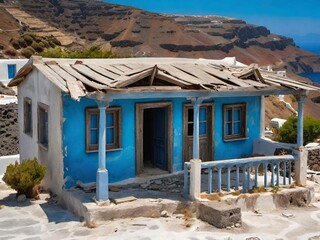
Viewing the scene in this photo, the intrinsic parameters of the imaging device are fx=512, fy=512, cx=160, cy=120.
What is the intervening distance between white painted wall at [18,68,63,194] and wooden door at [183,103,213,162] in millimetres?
3346

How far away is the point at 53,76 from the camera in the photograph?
1181 centimetres

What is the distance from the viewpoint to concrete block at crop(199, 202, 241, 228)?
10.6 meters

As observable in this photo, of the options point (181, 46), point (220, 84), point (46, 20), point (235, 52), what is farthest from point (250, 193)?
point (235, 52)

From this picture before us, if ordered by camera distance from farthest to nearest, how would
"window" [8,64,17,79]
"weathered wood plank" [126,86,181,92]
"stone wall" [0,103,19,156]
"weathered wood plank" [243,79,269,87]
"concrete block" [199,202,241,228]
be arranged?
"window" [8,64,17,79] → "stone wall" [0,103,19,156] → "weathered wood plank" [243,79,269,87] → "weathered wood plank" [126,86,181,92] → "concrete block" [199,202,241,228]

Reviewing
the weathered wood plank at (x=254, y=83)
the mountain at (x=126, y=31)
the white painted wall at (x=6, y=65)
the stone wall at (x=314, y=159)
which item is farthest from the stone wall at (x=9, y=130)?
the mountain at (x=126, y=31)

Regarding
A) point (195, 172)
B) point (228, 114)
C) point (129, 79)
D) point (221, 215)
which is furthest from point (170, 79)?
point (228, 114)

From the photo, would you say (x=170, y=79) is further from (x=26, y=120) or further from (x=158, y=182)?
(x=26, y=120)

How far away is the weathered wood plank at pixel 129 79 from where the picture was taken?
35.2ft

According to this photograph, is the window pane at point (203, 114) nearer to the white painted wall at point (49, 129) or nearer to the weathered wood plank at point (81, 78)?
the weathered wood plank at point (81, 78)

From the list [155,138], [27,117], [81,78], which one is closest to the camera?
[81,78]

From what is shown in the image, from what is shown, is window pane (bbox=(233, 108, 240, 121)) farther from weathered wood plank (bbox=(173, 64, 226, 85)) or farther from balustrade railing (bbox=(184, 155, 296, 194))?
balustrade railing (bbox=(184, 155, 296, 194))

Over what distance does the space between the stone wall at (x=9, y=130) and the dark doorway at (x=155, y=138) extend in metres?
8.40

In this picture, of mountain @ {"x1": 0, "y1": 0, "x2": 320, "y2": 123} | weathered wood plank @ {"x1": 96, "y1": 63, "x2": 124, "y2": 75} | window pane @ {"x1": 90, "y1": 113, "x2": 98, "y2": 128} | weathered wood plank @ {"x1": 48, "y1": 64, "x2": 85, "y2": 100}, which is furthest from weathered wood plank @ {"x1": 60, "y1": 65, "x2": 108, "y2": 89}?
mountain @ {"x1": 0, "y1": 0, "x2": 320, "y2": 123}

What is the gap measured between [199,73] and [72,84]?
351 centimetres
